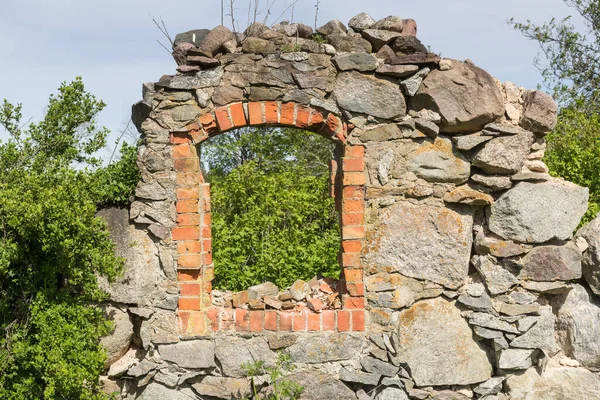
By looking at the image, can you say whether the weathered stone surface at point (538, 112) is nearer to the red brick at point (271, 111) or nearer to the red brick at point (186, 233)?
the red brick at point (271, 111)

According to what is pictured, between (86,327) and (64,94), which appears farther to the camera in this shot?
(64,94)

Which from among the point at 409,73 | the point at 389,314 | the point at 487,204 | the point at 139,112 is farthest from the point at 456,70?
the point at 139,112

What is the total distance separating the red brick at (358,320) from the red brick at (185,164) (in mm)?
1450

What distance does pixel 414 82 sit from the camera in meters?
3.80

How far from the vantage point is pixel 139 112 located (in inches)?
156

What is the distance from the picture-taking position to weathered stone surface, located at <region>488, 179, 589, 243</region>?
3.89m

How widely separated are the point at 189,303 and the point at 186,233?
470mm

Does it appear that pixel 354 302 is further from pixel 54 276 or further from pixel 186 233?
pixel 54 276

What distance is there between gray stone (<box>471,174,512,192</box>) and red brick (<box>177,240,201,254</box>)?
192 cm

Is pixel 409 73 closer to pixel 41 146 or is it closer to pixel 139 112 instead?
pixel 139 112

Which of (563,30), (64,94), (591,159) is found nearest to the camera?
(64,94)

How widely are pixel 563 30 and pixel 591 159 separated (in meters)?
6.29

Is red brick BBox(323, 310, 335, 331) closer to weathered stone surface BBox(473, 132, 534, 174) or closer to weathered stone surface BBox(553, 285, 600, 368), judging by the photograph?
weathered stone surface BBox(473, 132, 534, 174)

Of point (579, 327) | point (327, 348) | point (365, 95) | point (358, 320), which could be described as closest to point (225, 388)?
point (327, 348)
